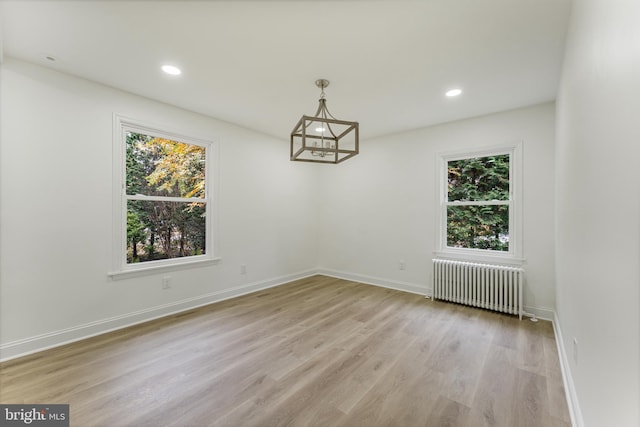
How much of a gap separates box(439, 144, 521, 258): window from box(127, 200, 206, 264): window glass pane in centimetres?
364

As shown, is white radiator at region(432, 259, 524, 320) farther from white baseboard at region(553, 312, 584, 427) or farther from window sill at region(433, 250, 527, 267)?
white baseboard at region(553, 312, 584, 427)

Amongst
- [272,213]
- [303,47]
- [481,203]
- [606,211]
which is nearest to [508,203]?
[481,203]

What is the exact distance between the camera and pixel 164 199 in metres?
3.34

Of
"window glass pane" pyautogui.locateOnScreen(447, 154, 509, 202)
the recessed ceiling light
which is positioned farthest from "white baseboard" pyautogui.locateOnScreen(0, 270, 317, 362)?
"window glass pane" pyautogui.locateOnScreen(447, 154, 509, 202)

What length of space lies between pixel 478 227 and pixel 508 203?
1.65ft

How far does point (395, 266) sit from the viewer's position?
4.48 m

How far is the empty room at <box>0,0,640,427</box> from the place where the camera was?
1608 millimetres

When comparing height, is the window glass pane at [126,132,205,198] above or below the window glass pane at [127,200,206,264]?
above

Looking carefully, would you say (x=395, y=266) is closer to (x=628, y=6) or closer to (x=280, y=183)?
(x=280, y=183)

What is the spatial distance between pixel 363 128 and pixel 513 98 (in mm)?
1957

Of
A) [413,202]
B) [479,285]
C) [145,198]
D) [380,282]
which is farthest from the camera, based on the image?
[380,282]

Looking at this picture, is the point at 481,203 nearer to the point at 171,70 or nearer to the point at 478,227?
the point at 478,227

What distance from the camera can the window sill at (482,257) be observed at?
3.45 m

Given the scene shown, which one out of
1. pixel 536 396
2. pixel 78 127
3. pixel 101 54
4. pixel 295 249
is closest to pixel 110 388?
pixel 78 127
